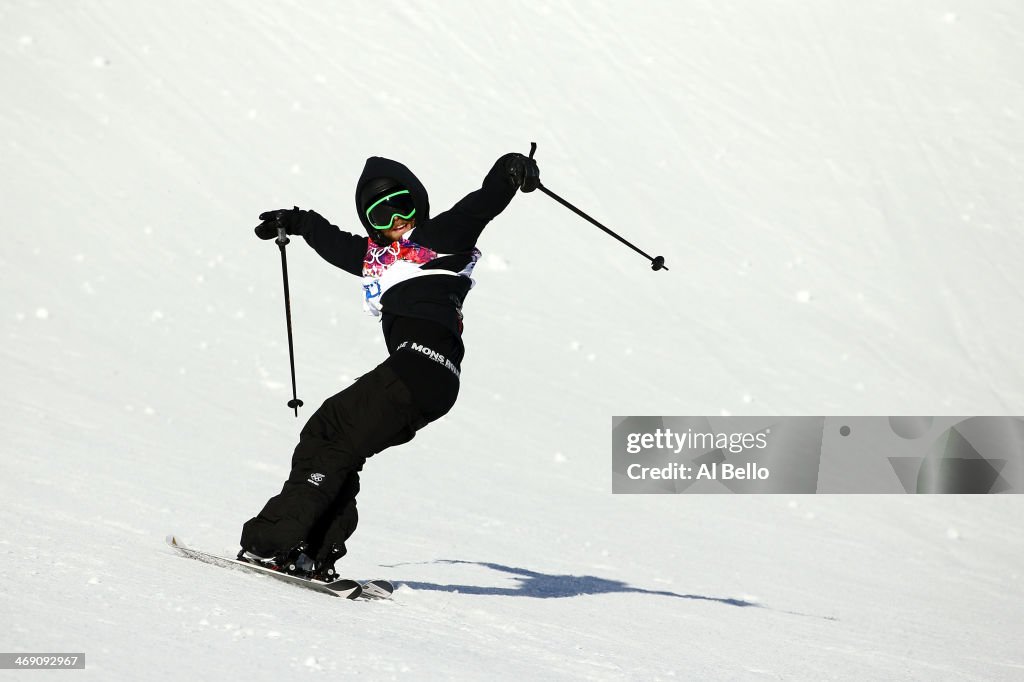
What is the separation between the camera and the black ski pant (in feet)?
15.8

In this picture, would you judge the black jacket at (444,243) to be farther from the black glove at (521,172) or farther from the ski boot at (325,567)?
the ski boot at (325,567)

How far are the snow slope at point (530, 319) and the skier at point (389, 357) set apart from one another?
0.31 meters

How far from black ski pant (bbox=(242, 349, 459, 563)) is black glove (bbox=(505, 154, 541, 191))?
0.80 meters

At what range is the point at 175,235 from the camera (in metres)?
→ 14.0

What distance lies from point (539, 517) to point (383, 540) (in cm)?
207

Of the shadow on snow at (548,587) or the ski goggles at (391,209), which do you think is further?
the shadow on snow at (548,587)

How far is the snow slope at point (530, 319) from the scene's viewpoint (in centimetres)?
504

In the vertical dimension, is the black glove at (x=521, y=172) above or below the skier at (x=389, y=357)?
above

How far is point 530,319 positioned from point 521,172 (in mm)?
8880

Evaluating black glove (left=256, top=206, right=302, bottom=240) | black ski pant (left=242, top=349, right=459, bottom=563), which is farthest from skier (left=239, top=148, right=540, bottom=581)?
black glove (left=256, top=206, right=302, bottom=240)

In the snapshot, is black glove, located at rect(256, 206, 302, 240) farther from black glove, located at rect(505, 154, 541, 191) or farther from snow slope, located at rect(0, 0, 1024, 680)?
snow slope, located at rect(0, 0, 1024, 680)

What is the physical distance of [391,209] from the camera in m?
5.00

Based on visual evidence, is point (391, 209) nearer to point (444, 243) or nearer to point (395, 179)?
point (395, 179)

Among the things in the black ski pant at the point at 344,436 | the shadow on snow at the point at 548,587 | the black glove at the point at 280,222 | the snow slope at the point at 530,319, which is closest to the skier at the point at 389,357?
the black ski pant at the point at 344,436
